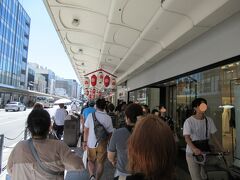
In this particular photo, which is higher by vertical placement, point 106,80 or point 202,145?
point 106,80

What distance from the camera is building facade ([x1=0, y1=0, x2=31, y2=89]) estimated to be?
50.8 m

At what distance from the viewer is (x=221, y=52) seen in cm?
483

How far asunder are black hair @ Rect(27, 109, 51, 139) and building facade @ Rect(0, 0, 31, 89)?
49375 millimetres

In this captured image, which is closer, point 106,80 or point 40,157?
point 40,157

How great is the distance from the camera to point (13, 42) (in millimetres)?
58406

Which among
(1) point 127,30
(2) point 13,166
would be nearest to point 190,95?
(1) point 127,30

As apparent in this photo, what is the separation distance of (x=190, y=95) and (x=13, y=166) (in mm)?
6497

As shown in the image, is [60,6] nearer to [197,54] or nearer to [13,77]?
[197,54]

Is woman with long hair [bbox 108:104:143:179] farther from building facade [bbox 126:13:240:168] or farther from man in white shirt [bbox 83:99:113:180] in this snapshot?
building facade [bbox 126:13:240:168]

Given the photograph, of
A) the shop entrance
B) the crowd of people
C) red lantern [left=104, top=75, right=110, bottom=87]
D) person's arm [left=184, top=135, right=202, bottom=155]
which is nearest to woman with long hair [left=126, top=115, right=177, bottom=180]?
the crowd of people

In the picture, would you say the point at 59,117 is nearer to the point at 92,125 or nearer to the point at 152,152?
the point at 92,125

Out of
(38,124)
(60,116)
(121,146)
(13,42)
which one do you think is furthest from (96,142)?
(13,42)

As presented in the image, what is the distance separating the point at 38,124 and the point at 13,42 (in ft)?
206

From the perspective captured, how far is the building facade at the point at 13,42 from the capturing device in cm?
5075
